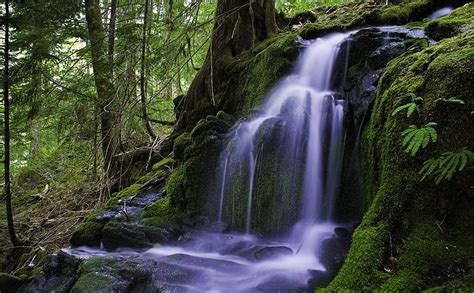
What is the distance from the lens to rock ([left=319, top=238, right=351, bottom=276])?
327 cm

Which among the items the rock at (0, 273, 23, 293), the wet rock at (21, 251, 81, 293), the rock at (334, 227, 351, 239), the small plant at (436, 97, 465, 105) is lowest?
the rock at (0, 273, 23, 293)

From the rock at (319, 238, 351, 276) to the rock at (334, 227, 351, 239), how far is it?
7 cm

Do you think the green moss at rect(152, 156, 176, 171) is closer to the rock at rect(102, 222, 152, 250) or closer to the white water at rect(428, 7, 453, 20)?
the rock at rect(102, 222, 152, 250)

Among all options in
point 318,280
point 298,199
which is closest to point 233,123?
point 298,199

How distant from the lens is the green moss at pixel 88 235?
4.52m

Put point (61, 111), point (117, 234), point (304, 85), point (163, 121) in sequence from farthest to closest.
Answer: point (163, 121), point (61, 111), point (304, 85), point (117, 234)

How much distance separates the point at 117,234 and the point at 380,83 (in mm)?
3346

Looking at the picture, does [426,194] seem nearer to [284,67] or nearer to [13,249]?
[284,67]

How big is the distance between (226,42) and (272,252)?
4.32m

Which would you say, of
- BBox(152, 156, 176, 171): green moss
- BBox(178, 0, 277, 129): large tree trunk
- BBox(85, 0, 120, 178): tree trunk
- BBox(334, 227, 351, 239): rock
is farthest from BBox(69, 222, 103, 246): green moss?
BBox(334, 227, 351, 239): rock

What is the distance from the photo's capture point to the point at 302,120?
462 centimetres

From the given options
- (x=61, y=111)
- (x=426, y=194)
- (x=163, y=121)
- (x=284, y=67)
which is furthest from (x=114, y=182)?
(x=426, y=194)

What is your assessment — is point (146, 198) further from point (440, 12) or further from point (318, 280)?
point (440, 12)

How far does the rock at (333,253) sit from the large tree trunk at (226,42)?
3648mm
